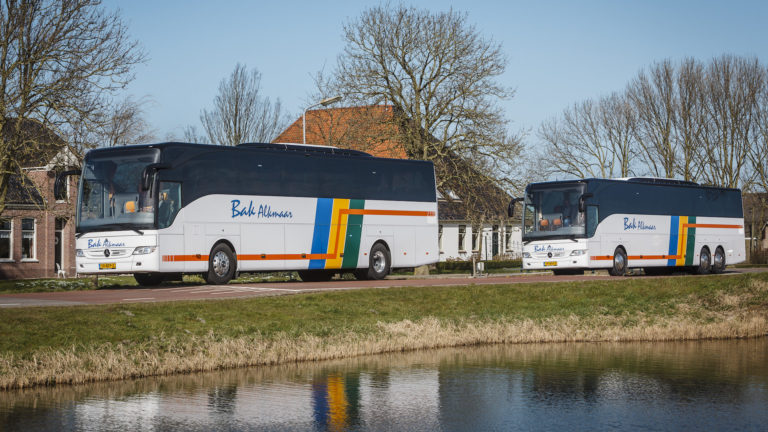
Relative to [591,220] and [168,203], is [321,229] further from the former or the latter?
[591,220]

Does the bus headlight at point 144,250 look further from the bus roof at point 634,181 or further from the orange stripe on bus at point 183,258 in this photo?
the bus roof at point 634,181

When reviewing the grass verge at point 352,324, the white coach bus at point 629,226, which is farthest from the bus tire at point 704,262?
the grass verge at point 352,324

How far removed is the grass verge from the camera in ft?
53.2

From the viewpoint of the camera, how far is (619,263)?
115 ft

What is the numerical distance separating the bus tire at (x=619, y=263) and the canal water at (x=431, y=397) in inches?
595

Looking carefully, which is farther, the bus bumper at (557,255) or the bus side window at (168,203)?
the bus bumper at (557,255)

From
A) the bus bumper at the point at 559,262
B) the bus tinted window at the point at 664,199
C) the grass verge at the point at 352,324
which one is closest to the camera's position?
the grass verge at the point at 352,324

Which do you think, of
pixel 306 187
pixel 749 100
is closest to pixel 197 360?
pixel 306 187

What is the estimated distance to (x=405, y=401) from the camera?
564 inches

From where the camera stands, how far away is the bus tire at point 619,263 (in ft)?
114

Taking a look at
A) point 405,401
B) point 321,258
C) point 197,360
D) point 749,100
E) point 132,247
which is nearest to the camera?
point 405,401

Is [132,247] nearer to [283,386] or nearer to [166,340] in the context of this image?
[166,340]

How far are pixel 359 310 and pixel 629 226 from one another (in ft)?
53.2

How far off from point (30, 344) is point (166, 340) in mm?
2206
